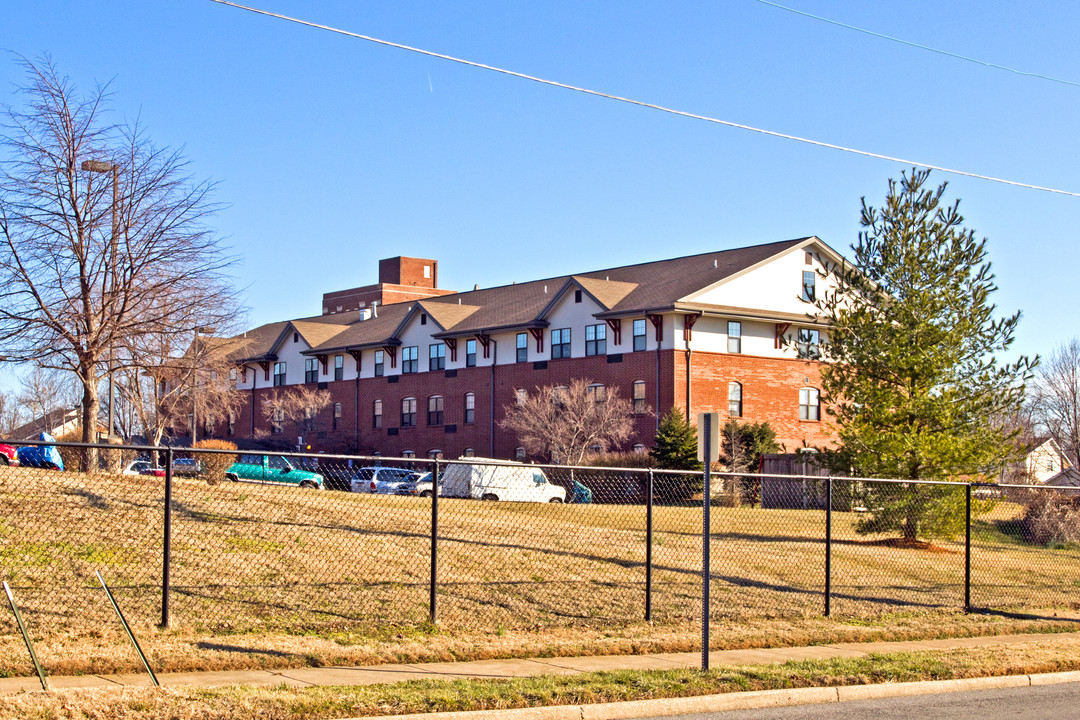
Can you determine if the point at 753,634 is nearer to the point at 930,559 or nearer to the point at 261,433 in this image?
the point at 930,559

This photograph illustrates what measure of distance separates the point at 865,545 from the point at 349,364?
50.9m

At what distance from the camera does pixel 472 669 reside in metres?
11.0

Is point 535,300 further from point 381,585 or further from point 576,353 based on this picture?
point 381,585

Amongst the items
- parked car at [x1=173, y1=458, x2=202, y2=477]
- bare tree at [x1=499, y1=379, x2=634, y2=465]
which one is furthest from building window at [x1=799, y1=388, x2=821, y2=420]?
parked car at [x1=173, y1=458, x2=202, y2=477]

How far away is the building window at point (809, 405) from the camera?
56.6m

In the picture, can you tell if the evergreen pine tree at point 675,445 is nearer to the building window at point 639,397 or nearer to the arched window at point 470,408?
the building window at point 639,397

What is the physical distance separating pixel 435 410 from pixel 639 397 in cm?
1597

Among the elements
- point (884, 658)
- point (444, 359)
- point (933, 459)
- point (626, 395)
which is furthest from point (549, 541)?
point (444, 359)

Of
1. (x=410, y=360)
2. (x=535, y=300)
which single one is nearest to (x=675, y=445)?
(x=535, y=300)

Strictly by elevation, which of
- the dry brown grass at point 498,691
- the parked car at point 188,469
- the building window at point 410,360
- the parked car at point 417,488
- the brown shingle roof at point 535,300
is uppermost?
the brown shingle roof at point 535,300

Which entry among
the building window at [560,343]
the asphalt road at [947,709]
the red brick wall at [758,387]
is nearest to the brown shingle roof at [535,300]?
the building window at [560,343]

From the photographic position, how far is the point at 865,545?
82.2ft

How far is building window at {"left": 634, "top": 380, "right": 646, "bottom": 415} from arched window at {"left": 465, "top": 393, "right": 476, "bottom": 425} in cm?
1221

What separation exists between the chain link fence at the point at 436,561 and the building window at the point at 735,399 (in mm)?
27762
